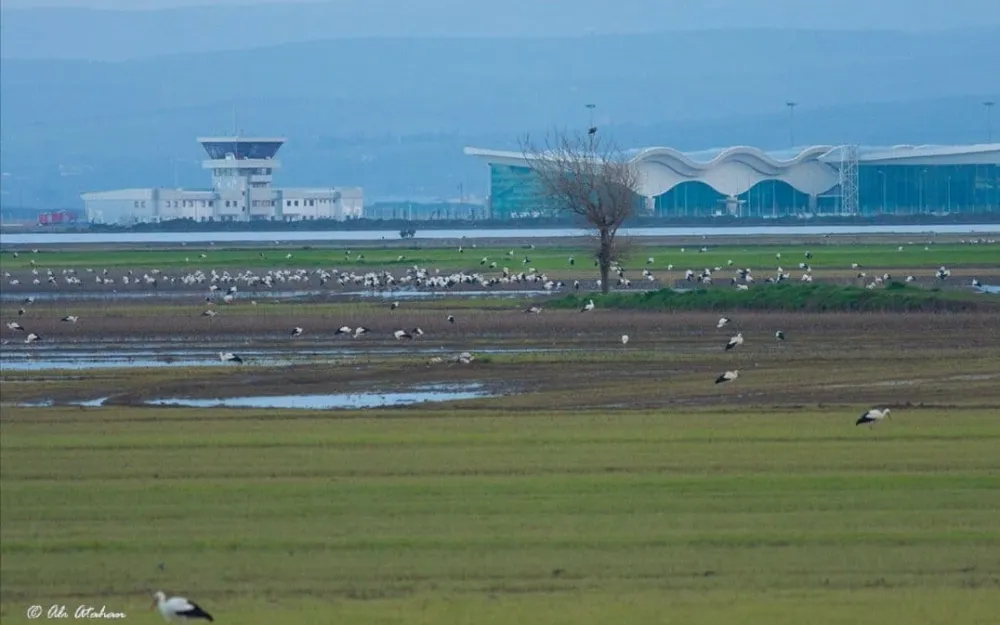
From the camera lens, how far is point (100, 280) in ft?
176

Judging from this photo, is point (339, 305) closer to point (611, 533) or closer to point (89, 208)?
point (611, 533)

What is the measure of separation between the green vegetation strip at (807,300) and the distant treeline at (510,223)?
223 ft

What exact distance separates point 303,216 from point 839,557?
126518 mm

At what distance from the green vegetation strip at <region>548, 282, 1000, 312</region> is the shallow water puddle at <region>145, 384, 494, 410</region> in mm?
15050

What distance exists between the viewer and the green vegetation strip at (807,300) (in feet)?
117

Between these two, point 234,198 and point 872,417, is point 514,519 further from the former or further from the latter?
point 234,198

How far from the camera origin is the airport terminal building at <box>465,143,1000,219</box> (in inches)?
4734

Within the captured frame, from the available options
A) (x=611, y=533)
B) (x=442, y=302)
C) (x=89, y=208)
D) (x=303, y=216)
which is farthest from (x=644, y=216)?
(x=611, y=533)

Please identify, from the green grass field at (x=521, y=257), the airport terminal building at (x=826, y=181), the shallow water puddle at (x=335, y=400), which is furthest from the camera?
the airport terminal building at (x=826, y=181)

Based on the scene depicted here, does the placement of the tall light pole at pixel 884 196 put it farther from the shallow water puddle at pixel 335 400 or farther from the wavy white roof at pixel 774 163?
the shallow water puddle at pixel 335 400

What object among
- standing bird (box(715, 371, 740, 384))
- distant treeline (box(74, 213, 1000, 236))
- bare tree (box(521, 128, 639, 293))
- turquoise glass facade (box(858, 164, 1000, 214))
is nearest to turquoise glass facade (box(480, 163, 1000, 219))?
turquoise glass facade (box(858, 164, 1000, 214))

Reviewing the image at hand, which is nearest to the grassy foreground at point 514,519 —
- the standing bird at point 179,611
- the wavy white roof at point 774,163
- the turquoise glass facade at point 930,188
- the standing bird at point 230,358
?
the standing bird at point 179,611

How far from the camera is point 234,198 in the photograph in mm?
130750

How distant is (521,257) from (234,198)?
65.8 metres
